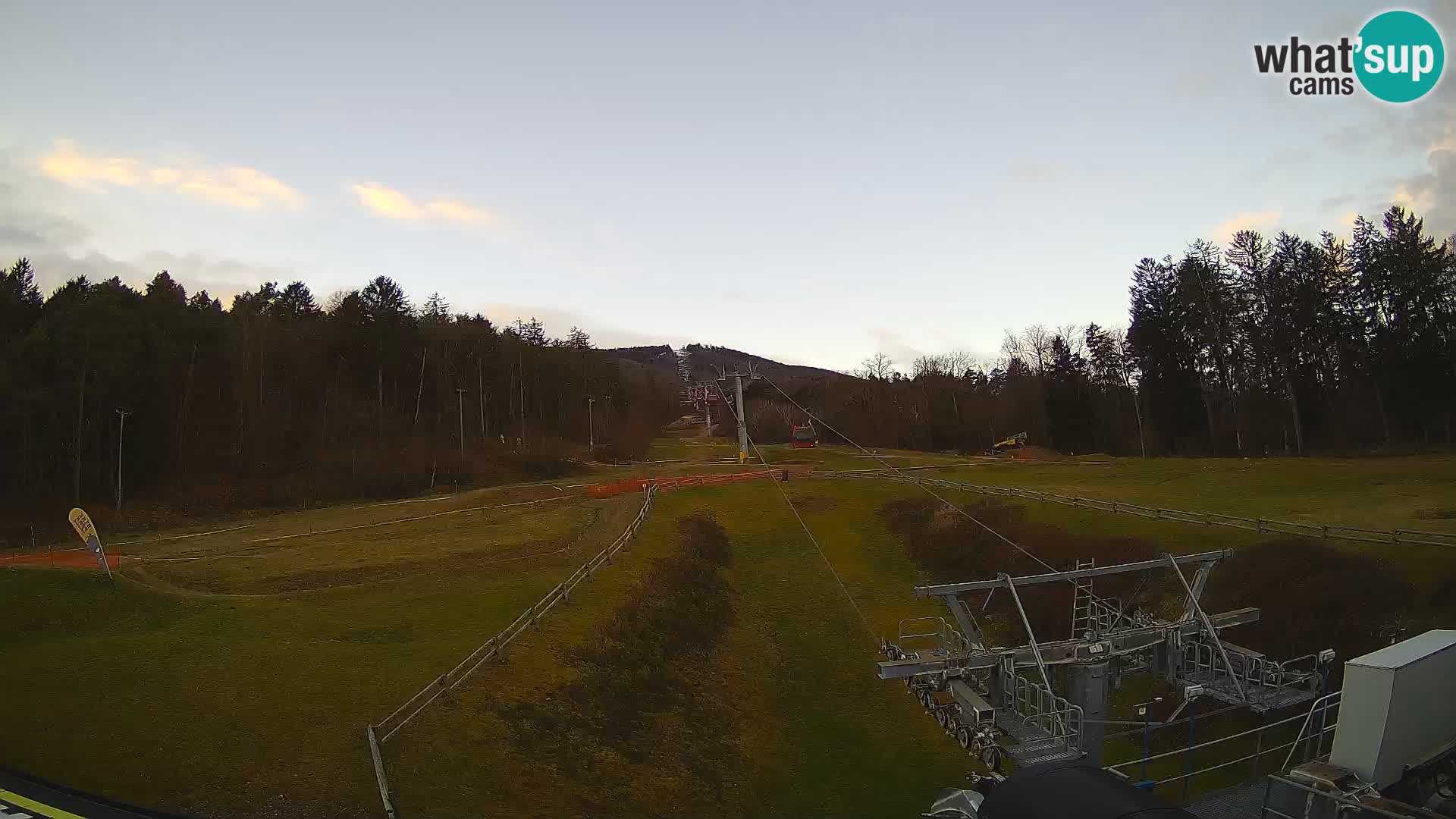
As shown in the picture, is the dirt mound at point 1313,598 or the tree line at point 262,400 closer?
the dirt mound at point 1313,598

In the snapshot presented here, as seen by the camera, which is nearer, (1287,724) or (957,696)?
(957,696)

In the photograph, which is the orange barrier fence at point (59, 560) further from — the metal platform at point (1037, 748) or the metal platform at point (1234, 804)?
the metal platform at point (1234, 804)

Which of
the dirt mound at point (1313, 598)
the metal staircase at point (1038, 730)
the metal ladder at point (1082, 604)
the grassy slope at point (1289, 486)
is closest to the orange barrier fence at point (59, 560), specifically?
the metal staircase at point (1038, 730)

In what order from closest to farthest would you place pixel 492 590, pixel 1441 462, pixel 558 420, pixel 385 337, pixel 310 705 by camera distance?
pixel 310 705 < pixel 492 590 < pixel 1441 462 < pixel 385 337 < pixel 558 420

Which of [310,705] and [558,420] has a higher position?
[558,420]

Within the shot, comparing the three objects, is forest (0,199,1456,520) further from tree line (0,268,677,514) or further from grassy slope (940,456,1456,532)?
grassy slope (940,456,1456,532)

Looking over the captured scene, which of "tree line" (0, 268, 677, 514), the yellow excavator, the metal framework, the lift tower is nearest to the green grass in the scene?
the metal framework

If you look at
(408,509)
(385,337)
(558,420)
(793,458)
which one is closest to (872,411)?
(793,458)

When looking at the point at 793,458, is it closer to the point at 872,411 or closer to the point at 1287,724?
the point at 872,411
